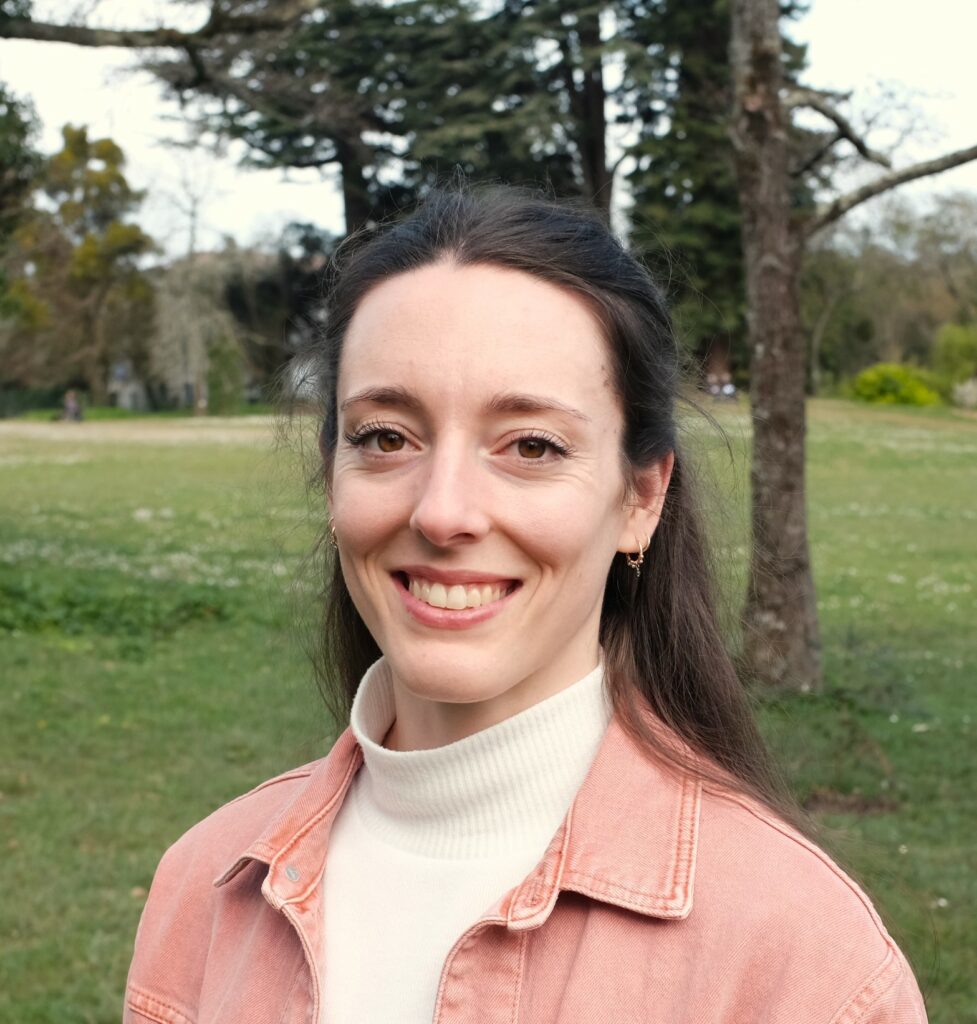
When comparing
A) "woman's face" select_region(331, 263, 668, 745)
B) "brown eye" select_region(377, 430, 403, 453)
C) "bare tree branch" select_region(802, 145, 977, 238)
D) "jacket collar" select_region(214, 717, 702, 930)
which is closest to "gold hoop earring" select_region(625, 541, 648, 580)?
"woman's face" select_region(331, 263, 668, 745)

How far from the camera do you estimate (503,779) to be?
1.74 m

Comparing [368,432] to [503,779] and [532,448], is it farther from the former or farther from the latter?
[503,779]

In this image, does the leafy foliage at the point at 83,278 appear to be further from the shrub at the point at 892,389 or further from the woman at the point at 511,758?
the woman at the point at 511,758

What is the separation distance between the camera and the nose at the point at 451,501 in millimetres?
1623

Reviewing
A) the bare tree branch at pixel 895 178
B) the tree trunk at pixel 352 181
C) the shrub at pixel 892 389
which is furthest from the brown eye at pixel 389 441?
the shrub at pixel 892 389

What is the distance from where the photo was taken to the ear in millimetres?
1905

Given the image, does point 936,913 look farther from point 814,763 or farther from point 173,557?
point 173,557

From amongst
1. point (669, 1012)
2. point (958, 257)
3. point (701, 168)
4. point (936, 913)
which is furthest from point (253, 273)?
point (669, 1012)

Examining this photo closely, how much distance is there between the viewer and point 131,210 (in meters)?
60.4

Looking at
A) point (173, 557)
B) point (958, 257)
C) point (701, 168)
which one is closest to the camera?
point (173, 557)

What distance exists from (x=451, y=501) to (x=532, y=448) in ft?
0.46

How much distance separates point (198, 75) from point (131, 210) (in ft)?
170

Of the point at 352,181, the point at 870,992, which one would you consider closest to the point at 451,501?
the point at 870,992

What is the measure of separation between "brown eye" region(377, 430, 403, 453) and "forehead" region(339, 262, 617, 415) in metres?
0.06
